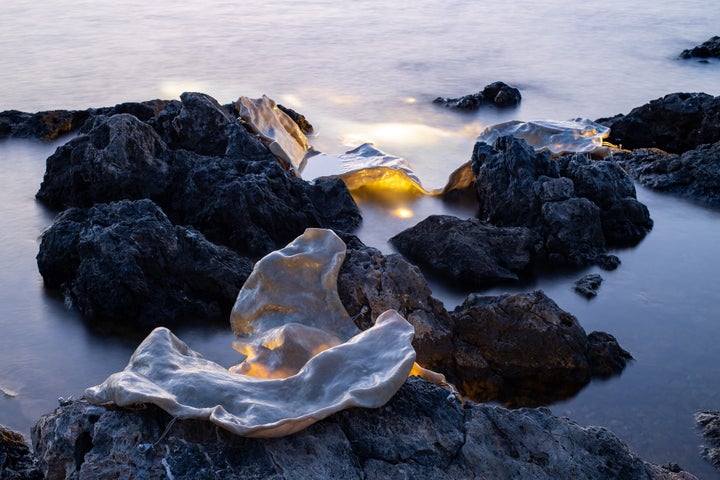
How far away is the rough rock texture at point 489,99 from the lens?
9086mm

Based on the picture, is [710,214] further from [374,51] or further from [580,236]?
[374,51]

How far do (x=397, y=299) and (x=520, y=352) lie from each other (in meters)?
0.67

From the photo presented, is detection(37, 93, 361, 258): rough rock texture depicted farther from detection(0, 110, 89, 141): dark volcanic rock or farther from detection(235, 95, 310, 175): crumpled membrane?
detection(0, 110, 89, 141): dark volcanic rock

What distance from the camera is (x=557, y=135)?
23.8 ft

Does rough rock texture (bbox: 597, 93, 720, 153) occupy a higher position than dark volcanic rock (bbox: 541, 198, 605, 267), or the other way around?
dark volcanic rock (bbox: 541, 198, 605, 267)

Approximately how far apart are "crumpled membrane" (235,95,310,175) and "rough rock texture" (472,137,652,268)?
1564 millimetres

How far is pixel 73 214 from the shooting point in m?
4.95

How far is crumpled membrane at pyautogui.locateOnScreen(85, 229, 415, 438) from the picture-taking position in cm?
234

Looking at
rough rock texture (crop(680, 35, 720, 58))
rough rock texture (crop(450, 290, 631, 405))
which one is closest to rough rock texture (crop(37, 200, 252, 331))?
rough rock texture (crop(450, 290, 631, 405))

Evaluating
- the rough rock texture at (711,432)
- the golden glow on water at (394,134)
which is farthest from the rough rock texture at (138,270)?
the golden glow on water at (394,134)

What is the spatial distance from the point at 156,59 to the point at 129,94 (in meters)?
2.12

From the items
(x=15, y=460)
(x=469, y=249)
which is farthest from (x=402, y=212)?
(x=15, y=460)

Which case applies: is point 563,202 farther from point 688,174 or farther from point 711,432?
point 711,432

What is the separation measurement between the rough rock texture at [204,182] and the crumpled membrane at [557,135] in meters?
2.22
